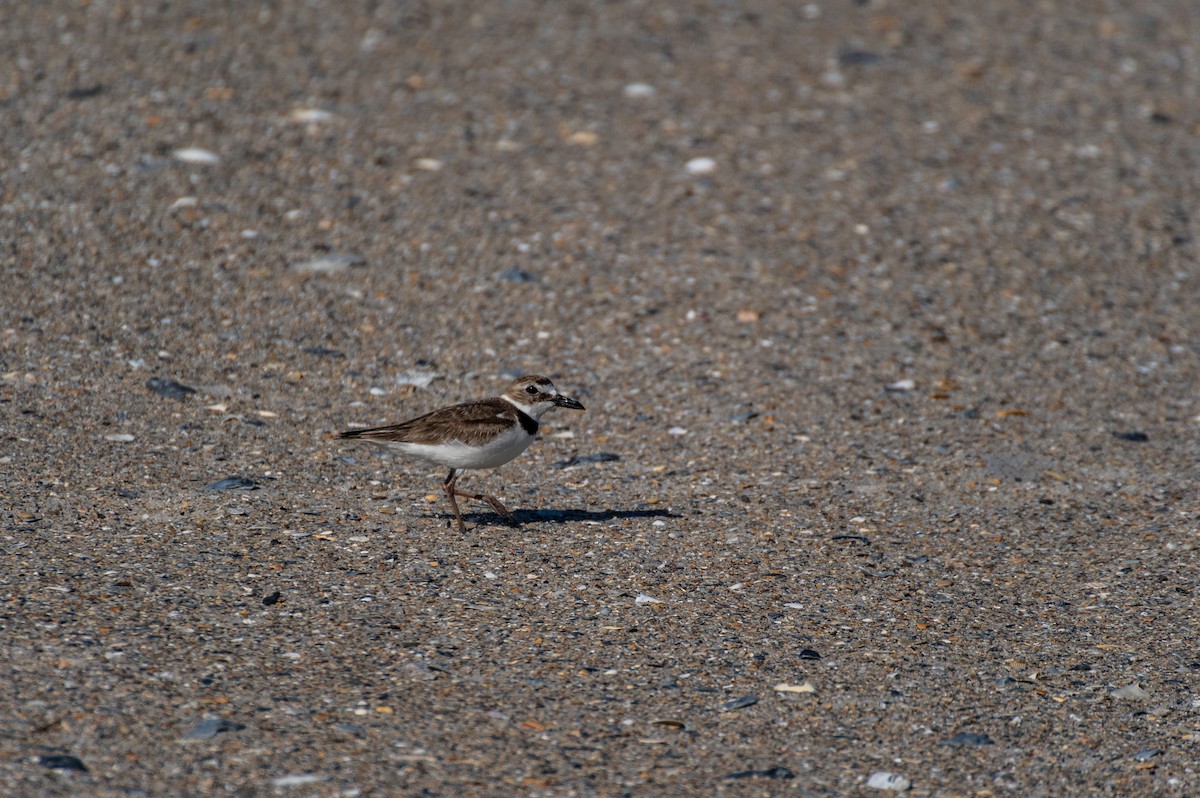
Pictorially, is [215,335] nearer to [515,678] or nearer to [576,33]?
[515,678]

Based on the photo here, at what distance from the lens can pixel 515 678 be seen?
4.84 metres

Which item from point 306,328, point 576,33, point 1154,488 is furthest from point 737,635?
point 576,33

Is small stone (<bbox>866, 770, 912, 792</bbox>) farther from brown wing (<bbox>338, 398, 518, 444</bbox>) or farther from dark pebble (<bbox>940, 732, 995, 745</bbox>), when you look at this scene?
brown wing (<bbox>338, 398, 518, 444</bbox>)

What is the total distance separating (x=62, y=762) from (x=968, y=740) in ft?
9.51

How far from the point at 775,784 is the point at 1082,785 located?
102 cm

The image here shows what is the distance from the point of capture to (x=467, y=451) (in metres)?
6.05

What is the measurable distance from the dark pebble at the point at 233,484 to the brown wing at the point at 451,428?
2.01 ft

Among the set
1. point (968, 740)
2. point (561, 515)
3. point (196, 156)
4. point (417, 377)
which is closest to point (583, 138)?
point (196, 156)

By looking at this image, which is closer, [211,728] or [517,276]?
[211,728]

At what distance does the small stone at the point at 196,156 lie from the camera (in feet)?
31.6

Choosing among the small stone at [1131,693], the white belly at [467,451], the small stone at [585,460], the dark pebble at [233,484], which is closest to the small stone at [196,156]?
the dark pebble at [233,484]

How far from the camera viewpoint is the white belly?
6055 millimetres

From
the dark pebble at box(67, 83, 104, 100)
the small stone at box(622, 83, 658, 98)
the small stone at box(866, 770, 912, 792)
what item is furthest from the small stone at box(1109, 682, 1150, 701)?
the dark pebble at box(67, 83, 104, 100)

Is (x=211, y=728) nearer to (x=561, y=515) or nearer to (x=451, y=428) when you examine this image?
(x=451, y=428)
